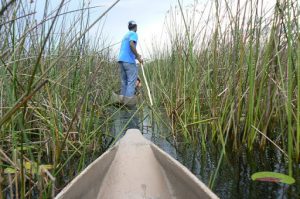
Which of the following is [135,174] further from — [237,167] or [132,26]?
[132,26]

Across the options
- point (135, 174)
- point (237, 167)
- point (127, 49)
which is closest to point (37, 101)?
point (135, 174)

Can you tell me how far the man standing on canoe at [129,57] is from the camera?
6.14 metres

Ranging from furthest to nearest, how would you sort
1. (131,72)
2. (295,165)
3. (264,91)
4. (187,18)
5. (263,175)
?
(131,72), (187,18), (264,91), (295,165), (263,175)

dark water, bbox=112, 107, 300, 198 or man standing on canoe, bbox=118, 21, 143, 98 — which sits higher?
man standing on canoe, bbox=118, 21, 143, 98

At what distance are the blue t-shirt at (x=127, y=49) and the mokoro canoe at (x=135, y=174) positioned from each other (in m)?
4.66

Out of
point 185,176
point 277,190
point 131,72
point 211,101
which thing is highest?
point 131,72

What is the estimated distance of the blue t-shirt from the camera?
20.3 ft

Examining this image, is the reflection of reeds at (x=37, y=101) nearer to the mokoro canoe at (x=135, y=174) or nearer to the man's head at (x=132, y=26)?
the mokoro canoe at (x=135, y=174)

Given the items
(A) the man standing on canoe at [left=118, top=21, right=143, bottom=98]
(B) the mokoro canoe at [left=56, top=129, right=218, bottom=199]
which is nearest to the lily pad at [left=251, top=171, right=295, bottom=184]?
(B) the mokoro canoe at [left=56, top=129, right=218, bottom=199]

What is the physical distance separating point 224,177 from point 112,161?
0.84 meters

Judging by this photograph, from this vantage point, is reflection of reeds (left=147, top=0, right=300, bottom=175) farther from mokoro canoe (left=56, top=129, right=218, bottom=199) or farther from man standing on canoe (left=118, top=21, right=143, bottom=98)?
man standing on canoe (left=118, top=21, right=143, bottom=98)

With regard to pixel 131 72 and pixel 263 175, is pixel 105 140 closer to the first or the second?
pixel 263 175

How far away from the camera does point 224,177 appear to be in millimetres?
2174

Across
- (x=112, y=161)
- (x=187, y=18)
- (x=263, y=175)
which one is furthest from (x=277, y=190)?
(x=187, y=18)
